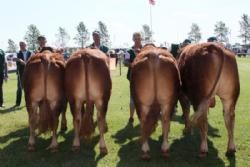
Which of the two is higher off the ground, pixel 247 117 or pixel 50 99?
pixel 50 99

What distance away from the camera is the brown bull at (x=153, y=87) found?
6.35m

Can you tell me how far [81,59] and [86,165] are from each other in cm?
181

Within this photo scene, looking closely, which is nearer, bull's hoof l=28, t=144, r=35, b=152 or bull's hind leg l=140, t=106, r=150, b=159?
bull's hind leg l=140, t=106, r=150, b=159

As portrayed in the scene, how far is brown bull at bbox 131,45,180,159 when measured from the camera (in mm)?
6348

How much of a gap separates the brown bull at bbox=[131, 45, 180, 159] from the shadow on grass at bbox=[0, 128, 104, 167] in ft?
3.57

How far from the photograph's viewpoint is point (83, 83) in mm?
6730

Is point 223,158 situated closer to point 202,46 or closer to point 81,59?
point 202,46

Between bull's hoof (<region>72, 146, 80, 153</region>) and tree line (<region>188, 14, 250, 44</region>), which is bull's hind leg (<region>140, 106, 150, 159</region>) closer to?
bull's hoof (<region>72, 146, 80, 153</region>)

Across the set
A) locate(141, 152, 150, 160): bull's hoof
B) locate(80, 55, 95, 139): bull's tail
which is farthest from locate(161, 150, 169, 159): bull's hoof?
locate(80, 55, 95, 139): bull's tail

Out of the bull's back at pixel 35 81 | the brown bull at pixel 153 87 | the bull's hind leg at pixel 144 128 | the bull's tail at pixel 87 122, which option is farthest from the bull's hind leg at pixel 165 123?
the bull's back at pixel 35 81

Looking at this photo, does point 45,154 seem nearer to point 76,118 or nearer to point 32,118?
point 32,118

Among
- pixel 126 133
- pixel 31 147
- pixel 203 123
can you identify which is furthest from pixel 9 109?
pixel 203 123

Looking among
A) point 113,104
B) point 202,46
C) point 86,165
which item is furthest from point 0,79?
point 202,46

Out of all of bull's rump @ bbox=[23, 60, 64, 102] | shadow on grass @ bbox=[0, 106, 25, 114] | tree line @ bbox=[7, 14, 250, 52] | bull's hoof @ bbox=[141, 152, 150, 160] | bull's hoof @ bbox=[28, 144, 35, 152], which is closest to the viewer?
bull's hoof @ bbox=[141, 152, 150, 160]
